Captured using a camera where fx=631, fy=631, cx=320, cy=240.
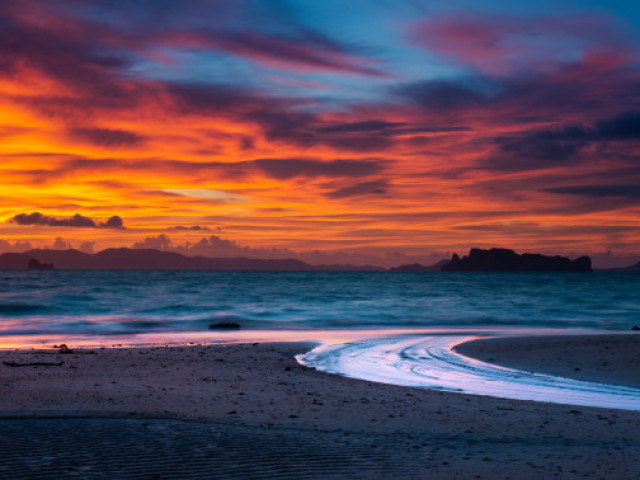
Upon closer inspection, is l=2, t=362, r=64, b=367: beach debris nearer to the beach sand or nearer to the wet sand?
the beach sand

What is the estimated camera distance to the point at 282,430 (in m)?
8.62

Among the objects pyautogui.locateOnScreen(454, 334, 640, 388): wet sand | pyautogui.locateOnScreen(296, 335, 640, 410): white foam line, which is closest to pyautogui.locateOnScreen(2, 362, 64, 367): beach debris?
pyautogui.locateOnScreen(296, 335, 640, 410): white foam line

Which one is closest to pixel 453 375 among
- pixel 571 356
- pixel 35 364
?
pixel 571 356

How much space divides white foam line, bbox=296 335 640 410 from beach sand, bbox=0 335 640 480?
116cm

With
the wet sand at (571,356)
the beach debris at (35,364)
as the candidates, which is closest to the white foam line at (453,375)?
the wet sand at (571,356)

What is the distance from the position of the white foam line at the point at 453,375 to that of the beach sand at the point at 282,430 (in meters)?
1.16

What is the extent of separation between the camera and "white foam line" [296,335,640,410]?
12461 millimetres

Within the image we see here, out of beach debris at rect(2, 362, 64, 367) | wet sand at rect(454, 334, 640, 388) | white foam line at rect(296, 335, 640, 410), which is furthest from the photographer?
wet sand at rect(454, 334, 640, 388)

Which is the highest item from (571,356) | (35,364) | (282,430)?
(282,430)

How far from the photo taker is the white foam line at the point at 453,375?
1246 centimetres

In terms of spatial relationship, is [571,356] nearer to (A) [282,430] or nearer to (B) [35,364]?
(A) [282,430]

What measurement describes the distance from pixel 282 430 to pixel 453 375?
760cm

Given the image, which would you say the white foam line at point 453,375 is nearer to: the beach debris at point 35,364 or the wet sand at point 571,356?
the wet sand at point 571,356

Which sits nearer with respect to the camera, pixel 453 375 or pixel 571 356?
pixel 453 375
